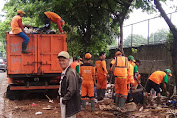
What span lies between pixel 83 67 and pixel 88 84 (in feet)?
1.80

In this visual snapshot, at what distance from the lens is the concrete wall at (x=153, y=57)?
855cm

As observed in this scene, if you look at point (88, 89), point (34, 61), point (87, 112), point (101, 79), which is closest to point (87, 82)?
point (88, 89)

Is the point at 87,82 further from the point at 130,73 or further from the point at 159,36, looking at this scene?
the point at 159,36

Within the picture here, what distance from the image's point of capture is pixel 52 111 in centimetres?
626

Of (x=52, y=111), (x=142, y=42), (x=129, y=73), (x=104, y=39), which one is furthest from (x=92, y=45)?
(x=52, y=111)

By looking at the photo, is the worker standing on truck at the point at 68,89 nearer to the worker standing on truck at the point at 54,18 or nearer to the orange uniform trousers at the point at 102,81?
the orange uniform trousers at the point at 102,81

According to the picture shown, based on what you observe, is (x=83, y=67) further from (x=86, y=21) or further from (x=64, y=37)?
(x=86, y=21)

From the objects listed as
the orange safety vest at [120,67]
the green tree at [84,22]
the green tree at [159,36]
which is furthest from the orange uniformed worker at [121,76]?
the green tree at [84,22]

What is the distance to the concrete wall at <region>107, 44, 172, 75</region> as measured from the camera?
855 cm

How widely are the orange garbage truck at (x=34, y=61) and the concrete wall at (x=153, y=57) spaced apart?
4.00 meters

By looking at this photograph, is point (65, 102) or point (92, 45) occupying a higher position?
point (92, 45)

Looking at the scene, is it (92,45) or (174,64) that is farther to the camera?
(92,45)

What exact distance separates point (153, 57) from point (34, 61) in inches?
205

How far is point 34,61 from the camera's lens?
7.39m
